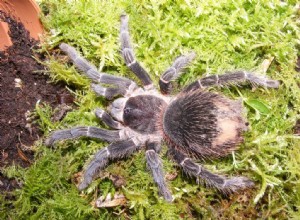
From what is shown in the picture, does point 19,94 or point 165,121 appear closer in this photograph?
point 165,121

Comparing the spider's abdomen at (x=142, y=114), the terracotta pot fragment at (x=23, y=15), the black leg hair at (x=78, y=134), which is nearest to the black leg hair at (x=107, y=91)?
the spider's abdomen at (x=142, y=114)

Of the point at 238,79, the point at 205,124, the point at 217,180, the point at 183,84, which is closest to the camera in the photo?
the point at 205,124

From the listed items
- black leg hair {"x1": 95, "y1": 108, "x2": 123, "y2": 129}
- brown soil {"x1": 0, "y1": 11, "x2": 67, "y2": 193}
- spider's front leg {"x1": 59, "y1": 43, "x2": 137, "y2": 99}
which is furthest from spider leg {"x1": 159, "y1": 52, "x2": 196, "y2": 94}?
brown soil {"x1": 0, "y1": 11, "x2": 67, "y2": 193}

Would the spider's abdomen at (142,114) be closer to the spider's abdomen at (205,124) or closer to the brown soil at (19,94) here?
the spider's abdomen at (205,124)

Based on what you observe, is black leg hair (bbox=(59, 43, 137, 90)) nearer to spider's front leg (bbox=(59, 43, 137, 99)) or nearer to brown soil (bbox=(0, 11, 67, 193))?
spider's front leg (bbox=(59, 43, 137, 99))

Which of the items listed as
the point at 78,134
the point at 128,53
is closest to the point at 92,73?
the point at 128,53

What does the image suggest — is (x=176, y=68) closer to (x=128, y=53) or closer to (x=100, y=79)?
(x=128, y=53)

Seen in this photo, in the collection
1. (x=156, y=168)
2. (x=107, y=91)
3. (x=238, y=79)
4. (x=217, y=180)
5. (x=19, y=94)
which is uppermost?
(x=19, y=94)
